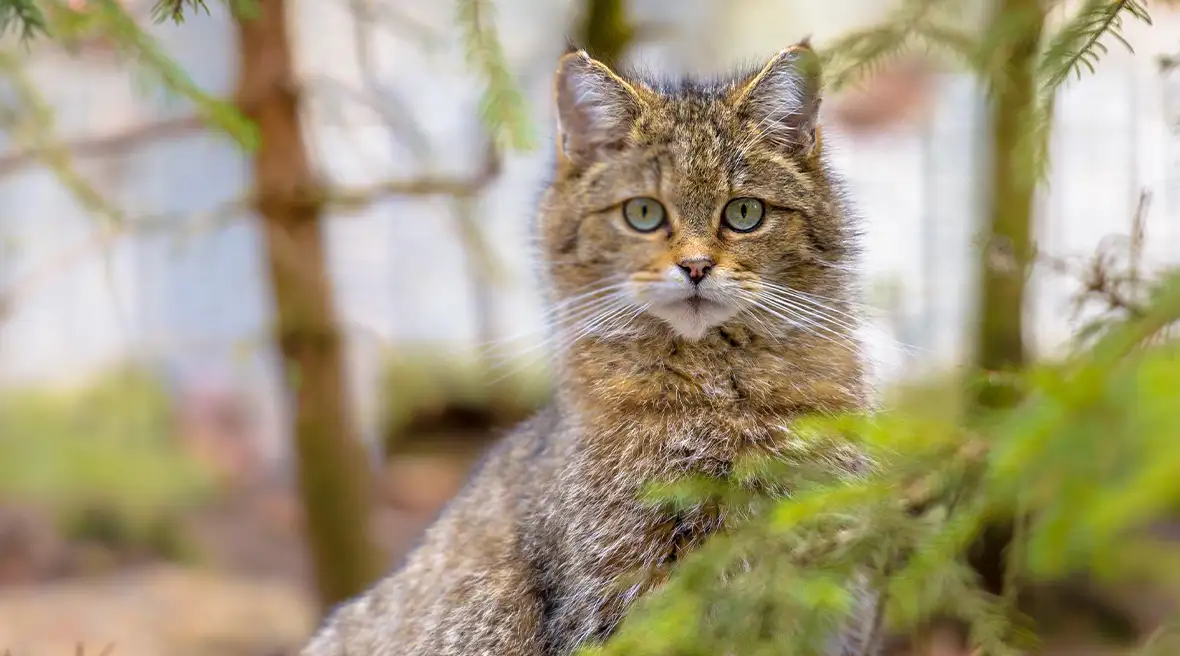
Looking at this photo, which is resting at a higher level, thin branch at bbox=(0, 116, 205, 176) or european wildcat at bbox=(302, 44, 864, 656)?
thin branch at bbox=(0, 116, 205, 176)

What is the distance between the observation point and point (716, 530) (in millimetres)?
1813

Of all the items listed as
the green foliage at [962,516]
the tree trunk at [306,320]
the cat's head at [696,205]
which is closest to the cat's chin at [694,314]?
the cat's head at [696,205]

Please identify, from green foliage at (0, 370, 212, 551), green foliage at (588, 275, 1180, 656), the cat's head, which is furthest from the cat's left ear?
green foliage at (0, 370, 212, 551)

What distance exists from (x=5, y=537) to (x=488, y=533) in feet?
15.2

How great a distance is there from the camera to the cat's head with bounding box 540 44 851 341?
2018 millimetres

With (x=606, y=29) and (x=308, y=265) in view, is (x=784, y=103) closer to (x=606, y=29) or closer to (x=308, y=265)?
(x=606, y=29)

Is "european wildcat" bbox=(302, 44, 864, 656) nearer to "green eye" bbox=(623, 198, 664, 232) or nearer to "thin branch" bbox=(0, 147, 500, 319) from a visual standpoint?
"green eye" bbox=(623, 198, 664, 232)

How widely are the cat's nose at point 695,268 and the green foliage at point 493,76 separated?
1.36 feet

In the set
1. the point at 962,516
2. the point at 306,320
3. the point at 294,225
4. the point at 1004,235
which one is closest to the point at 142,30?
the point at 294,225

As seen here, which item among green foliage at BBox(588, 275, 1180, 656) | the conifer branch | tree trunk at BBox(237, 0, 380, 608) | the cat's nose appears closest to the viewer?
green foliage at BBox(588, 275, 1180, 656)

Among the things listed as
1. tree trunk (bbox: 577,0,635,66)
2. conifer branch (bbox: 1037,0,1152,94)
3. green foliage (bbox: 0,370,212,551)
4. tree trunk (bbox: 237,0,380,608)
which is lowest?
green foliage (bbox: 0,370,212,551)

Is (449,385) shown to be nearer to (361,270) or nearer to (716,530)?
(361,270)

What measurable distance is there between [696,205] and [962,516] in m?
1.01

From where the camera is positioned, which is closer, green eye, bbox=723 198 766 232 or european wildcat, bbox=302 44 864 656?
european wildcat, bbox=302 44 864 656
